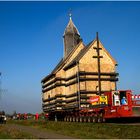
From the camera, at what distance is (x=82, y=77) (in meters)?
53.6

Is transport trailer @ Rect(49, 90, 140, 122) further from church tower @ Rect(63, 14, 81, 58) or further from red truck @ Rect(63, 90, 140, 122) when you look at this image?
church tower @ Rect(63, 14, 81, 58)

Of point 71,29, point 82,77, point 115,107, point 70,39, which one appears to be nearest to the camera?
point 115,107

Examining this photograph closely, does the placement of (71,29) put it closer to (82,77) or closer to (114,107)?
(82,77)

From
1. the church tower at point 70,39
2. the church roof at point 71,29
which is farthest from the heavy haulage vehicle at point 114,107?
the church roof at point 71,29

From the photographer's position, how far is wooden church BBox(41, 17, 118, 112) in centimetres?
5334

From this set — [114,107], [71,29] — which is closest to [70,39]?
[71,29]

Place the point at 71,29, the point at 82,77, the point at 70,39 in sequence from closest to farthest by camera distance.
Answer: the point at 82,77 < the point at 70,39 < the point at 71,29

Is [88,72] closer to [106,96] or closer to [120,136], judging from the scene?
[106,96]

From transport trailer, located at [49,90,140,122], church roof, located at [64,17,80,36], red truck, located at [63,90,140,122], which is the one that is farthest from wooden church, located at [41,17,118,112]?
red truck, located at [63,90,140,122]

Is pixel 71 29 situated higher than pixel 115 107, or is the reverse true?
pixel 71 29

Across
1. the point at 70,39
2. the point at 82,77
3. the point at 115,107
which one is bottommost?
the point at 115,107

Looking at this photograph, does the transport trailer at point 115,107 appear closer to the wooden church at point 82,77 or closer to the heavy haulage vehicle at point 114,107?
the heavy haulage vehicle at point 114,107

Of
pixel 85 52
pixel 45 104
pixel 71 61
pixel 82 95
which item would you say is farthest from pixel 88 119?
pixel 45 104

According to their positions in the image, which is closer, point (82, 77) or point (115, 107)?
point (115, 107)
